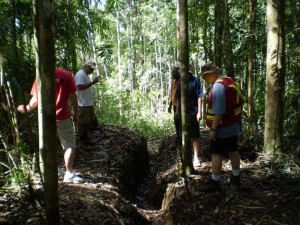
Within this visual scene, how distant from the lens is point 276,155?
17.6 feet

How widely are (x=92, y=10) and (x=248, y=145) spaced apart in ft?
15.4

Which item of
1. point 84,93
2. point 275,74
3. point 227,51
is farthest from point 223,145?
point 227,51

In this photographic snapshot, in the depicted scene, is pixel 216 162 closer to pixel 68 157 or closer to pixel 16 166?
pixel 68 157

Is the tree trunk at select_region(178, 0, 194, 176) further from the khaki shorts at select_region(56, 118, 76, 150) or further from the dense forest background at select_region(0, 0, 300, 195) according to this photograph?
the khaki shorts at select_region(56, 118, 76, 150)

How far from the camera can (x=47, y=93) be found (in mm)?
2881

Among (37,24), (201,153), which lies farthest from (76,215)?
(201,153)

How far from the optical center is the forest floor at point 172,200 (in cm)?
377

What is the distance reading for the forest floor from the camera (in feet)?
12.4

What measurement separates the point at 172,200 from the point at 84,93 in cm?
298

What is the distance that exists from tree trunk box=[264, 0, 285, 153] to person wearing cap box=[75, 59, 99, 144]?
3.11 metres

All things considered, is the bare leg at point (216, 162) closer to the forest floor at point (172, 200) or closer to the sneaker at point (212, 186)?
the sneaker at point (212, 186)

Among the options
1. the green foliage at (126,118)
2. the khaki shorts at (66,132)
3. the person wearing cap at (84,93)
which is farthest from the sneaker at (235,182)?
the green foliage at (126,118)

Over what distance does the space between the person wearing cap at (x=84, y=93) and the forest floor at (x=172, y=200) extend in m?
0.67

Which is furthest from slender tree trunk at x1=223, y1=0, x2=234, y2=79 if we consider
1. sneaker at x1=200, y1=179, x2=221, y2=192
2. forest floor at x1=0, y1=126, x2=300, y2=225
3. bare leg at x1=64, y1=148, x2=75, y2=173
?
bare leg at x1=64, y1=148, x2=75, y2=173
